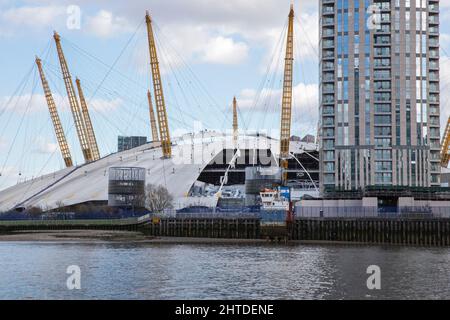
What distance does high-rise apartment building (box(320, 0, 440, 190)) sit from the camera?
6467 inches

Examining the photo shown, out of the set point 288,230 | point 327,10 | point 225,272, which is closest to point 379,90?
point 327,10

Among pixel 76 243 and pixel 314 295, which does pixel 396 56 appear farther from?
pixel 314 295

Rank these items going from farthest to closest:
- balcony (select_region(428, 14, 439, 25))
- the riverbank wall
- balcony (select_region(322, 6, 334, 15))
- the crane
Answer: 1. the crane
2. balcony (select_region(428, 14, 439, 25))
3. balcony (select_region(322, 6, 334, 15))
4. the riverbank wall

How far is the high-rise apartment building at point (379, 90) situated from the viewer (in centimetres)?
16425

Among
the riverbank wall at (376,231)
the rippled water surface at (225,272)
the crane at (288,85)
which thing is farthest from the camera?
the crane at (288,85)

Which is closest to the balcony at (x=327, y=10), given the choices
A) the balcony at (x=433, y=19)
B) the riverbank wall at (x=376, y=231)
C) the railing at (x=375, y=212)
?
the balcony at (x=433, y=19)

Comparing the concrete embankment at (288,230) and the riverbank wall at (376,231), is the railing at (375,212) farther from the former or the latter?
the concrete embankment at (288,230)

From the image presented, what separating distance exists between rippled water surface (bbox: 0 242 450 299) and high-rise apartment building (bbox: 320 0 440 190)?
65.3 metres

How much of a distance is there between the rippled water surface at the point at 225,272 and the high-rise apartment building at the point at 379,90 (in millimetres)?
65268

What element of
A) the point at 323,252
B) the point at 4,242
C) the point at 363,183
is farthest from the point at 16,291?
the point at 363,183

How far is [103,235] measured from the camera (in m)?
134

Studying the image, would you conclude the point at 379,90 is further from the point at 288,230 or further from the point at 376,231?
the point at 376,231

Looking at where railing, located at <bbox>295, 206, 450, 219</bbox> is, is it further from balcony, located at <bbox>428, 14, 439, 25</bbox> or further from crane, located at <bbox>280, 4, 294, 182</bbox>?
crane, located at <bbox>280, 4, 294, 182</bbox>

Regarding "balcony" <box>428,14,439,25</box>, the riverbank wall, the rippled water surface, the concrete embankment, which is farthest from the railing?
"balcony" <box>428,14,439,25</box>
